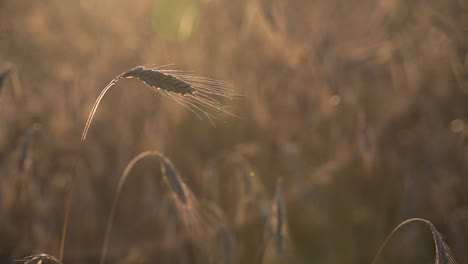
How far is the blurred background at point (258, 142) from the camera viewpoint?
7.11 feet

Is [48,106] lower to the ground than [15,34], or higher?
lower

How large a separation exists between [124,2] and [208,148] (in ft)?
8.19

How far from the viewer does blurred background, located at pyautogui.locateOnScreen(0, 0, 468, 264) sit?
7.11 feet

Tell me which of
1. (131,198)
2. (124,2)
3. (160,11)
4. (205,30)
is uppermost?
(124,2)

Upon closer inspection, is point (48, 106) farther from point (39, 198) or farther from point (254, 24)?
point (254, 24)

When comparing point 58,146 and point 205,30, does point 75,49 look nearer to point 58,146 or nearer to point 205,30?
point 205,30

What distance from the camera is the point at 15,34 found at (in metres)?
4.25

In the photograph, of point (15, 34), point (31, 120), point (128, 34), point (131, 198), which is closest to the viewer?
point (131, 198)

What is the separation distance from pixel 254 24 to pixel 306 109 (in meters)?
0.63

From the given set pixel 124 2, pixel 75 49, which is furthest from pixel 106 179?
pixel 124 2

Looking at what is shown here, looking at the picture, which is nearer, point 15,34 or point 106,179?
point 106,179

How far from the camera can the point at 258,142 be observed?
2881 millimetres

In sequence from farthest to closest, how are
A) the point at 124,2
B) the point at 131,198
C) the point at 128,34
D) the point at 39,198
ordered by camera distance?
the point at 124,2 < the point at 128,34 < the point at 131,198 < the point at 39,198

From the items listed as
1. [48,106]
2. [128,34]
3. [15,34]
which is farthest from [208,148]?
[15,34]
